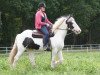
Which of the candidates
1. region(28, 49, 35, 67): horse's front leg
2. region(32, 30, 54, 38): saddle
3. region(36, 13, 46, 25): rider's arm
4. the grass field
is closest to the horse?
region(28, 49, 35, 67): horse's front leg

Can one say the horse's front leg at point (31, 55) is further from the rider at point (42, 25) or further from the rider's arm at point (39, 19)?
the rider's arm at point (39, 19)

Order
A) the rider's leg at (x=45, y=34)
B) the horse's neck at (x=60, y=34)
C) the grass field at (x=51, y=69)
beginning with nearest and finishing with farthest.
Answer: the grass field at (x=51, y=69) → the rider's leg at (x=45, y=34) → the horse's neck at (x=60, y=34)

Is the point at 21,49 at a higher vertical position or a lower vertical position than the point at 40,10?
lower

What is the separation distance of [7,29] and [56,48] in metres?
36.9

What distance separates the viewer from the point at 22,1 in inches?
1901

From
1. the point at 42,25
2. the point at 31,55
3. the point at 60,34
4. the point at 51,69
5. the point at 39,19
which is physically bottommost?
the point at 51,69

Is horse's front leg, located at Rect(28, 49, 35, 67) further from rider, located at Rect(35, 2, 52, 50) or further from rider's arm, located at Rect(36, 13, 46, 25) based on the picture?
rider's arm, located at Rect(36, 13, 46, 25)

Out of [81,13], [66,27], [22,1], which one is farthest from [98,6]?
[66,27]

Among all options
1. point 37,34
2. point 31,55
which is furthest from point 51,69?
point 31,55

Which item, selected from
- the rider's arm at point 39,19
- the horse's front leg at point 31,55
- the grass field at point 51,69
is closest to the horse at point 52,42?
the horse's front leg at point 31,55

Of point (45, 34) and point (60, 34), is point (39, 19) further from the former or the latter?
point (60, 34)

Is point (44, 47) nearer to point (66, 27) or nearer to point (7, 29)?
point (66, 27)

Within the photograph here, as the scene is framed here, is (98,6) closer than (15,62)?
No

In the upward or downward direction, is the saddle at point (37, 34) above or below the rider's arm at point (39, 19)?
below
